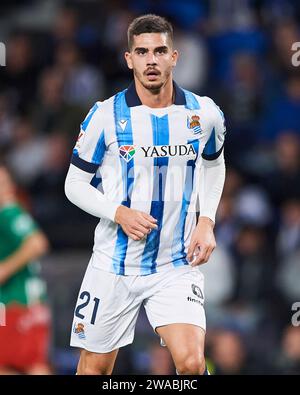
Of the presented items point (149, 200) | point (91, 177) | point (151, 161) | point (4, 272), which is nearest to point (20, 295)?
point (4, 272)

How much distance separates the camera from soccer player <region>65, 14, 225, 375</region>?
6375 mm

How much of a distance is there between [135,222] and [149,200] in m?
0.27

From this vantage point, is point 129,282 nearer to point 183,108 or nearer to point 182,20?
point 183,108

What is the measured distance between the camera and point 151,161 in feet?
21.2

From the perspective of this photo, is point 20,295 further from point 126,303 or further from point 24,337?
point 126,303

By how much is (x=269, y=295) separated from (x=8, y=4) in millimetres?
5770

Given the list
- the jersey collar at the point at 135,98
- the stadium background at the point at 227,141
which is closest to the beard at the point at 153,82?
the jersey collar at the point at 135,98

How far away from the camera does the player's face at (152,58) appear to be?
20.7ft

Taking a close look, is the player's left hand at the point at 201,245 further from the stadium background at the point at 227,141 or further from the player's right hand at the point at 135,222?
the stadium background at the point at 227,141

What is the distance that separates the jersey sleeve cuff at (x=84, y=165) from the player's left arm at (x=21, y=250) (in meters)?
2.92

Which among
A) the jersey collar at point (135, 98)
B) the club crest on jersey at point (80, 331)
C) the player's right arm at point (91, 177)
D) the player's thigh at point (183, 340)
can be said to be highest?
the jersey collar at point (135, 98)

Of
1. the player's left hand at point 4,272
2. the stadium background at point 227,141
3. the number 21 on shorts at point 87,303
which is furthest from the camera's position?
the stadium background at point 227,141

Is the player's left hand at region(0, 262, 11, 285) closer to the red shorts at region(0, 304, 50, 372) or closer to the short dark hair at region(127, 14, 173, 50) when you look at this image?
the red shorts at region(0, 304, 50, 372)

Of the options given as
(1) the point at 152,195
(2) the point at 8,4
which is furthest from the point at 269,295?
(2) the point at 8,4
